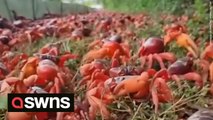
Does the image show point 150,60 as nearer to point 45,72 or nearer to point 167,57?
point 167,57

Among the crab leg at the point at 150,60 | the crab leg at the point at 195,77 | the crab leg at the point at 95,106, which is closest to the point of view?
the crab leg at the point at 95,106

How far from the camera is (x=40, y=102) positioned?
112 cm

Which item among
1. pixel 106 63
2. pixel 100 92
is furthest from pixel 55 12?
pixel 100 92

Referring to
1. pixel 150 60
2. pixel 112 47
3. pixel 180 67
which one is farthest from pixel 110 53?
pixel 180 67

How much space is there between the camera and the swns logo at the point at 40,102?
1.11 metres

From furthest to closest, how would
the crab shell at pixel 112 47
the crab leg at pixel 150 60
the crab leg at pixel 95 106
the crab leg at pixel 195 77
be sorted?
the crab shell at pixel 112 47 → the crab leg at pixel 150 60 → the crab leg at pixel 195 77 → the crab leg at pixel 95 106

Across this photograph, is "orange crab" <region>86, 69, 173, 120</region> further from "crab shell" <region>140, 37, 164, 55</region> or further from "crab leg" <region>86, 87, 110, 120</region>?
"crab shell" <region>140, 37, 164, 55</region>

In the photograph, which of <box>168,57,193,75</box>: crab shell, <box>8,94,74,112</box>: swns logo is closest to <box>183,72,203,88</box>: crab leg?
<box>168,57,193,75</box>: crab shell

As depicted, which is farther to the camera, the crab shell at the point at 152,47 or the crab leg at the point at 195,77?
the crab shell at the point at 152,47

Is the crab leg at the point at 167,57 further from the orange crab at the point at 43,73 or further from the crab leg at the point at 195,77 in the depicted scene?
the orange crab at the point at 43,73

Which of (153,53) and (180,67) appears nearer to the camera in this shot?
(180,67)

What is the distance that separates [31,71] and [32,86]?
0.07 meters

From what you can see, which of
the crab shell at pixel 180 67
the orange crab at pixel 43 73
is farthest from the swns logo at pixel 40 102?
the crab shell at pixel 180 67

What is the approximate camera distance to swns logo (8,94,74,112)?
3.64ft
